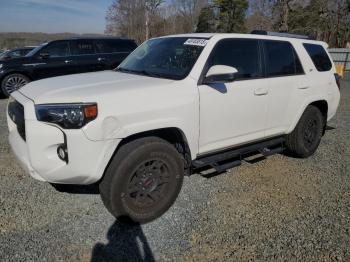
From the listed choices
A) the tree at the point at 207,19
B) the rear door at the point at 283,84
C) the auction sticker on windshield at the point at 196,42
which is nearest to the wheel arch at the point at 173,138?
the auction sticker on windshield at the point at 196,42

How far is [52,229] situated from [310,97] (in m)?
3.80

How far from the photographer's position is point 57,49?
9.91 meters

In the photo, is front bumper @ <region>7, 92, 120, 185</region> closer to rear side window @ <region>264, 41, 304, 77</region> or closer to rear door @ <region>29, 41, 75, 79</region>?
rear side window @ <region>264, 41, 304, 77</region>

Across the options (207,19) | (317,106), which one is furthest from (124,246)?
(207,19)

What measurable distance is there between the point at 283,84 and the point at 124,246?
9.35 feet

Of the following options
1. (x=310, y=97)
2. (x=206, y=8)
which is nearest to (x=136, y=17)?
(x=206, y=8)

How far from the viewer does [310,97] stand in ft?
15.9

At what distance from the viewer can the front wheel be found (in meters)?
3.05

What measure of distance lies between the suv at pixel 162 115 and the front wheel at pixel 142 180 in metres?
0.01

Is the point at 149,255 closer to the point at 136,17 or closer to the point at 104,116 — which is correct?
the point at 104,116

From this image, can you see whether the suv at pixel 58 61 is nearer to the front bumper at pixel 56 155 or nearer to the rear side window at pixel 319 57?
A: the rear side window at pixel 319 57

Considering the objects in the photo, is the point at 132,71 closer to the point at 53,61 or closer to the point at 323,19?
the point at 53,61

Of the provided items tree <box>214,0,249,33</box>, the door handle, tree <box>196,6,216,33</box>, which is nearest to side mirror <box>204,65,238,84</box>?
the door handle

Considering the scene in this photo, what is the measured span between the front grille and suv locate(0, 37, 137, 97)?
6753 mm
